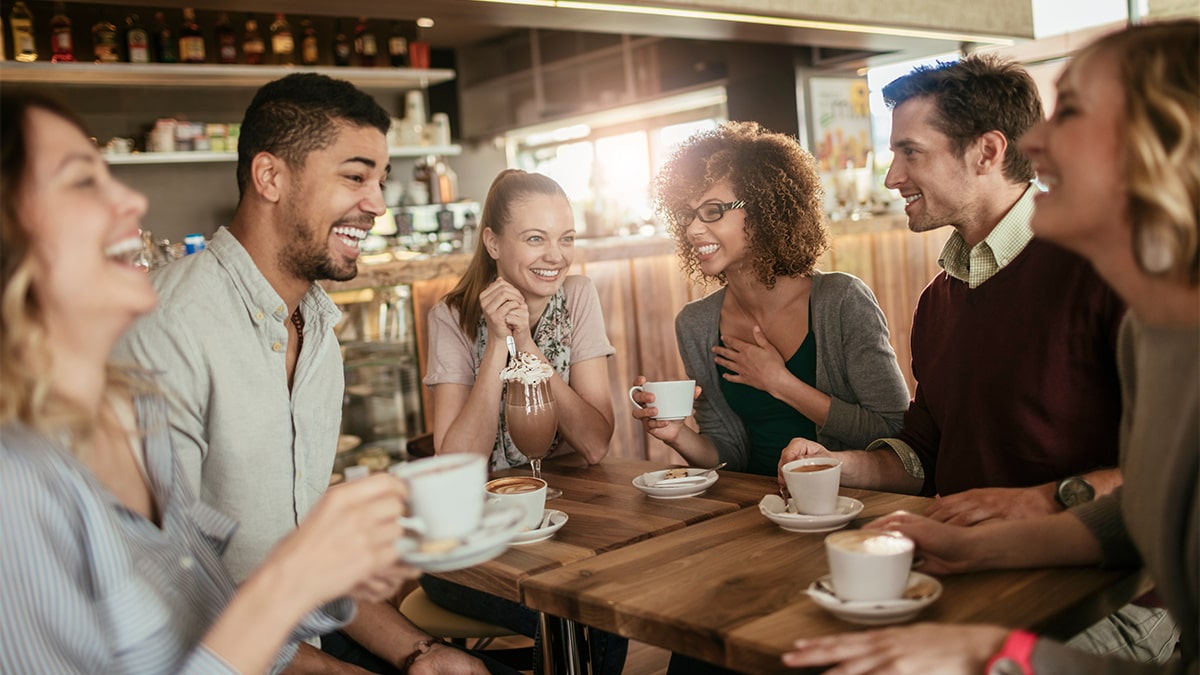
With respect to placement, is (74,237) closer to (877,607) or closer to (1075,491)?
(877,607)

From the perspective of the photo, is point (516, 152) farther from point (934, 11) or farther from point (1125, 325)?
point (1125, 325)

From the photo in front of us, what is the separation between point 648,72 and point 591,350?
542 cm

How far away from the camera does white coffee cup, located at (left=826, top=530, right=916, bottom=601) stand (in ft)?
3.87

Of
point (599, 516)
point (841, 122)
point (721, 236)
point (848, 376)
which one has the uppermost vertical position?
point (841, 122)

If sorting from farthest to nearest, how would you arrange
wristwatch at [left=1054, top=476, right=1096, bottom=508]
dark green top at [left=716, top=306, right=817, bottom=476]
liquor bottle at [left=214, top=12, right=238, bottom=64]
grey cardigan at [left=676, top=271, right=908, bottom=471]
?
1. liquor bottle at [left=214, top=12, right=238, bottom=64]
2. dark green top at [left=716, top=306, right=817, bottom=476]
3. grey cardigan at [left=676, top=271, right=908, bottom=471]
4. wristwatch at [left=1054, top=476, right=1096, bottom=508]

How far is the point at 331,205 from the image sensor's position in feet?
6.31

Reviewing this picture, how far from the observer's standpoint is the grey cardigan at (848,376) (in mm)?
2391

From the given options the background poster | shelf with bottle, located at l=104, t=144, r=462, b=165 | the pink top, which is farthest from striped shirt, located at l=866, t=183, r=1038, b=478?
the background poster

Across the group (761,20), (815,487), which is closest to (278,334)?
(815,487)

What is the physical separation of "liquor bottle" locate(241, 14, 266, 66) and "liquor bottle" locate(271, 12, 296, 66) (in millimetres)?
84

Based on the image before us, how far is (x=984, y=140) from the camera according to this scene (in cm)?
210

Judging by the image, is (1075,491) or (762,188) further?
(762,188)

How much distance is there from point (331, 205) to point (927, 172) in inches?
48.5

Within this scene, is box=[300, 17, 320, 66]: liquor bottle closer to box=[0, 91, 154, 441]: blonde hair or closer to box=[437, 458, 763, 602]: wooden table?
box=[437, 458, 763, 602]: wooden table
